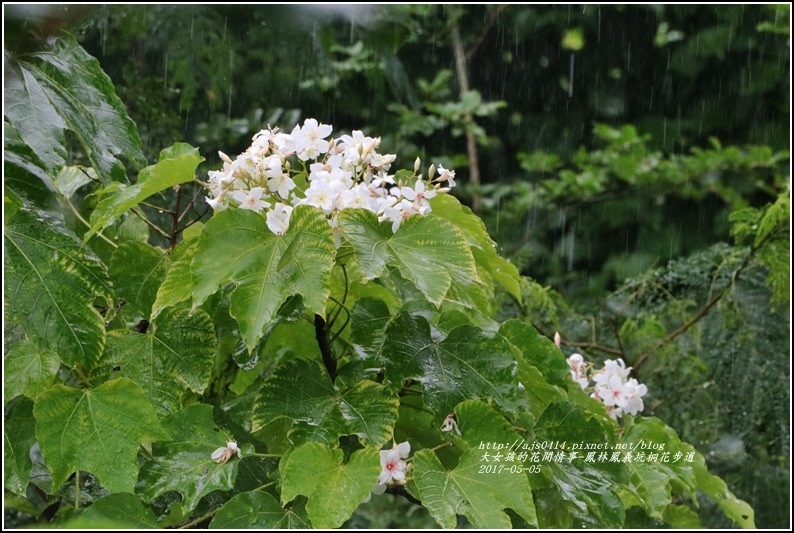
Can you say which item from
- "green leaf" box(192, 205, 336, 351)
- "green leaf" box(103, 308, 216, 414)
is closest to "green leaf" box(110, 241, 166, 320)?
"green leaf" box(103, 308, 216, 414)

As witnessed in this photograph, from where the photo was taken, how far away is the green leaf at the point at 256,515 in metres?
0.73

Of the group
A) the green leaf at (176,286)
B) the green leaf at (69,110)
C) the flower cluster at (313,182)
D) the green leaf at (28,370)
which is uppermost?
the green leaf at (69,110)

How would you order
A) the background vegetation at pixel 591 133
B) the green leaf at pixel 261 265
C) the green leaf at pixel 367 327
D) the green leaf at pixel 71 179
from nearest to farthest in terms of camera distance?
the green leaf at pixel 261 265 → the green leaf at pixel 367 327 → the green leaf at pixel 71 179 → the background vegetation at pixel 591 133

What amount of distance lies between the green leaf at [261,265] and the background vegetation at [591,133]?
1.00 meters

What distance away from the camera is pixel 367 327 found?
812 mm

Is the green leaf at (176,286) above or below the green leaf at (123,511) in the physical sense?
above

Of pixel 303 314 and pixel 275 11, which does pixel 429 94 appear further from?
pixel 303 314

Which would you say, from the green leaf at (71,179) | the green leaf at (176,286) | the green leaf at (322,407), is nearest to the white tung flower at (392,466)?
the green leaf at (322,407)

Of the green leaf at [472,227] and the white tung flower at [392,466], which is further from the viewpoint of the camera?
the green leaf at [472,227]

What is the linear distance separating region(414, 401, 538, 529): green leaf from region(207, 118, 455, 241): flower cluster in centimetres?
23

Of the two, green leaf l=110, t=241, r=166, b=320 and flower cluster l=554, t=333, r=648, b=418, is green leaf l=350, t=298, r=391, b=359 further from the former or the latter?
flower cluster l=554, t=333, r=648, b=418

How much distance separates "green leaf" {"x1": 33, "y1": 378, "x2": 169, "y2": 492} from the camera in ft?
2.46

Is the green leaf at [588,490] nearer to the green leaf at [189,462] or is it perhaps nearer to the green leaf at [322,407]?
the green leaf at [322,407]

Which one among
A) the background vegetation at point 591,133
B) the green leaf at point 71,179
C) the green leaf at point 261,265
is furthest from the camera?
the background vegetation at point 591,133
